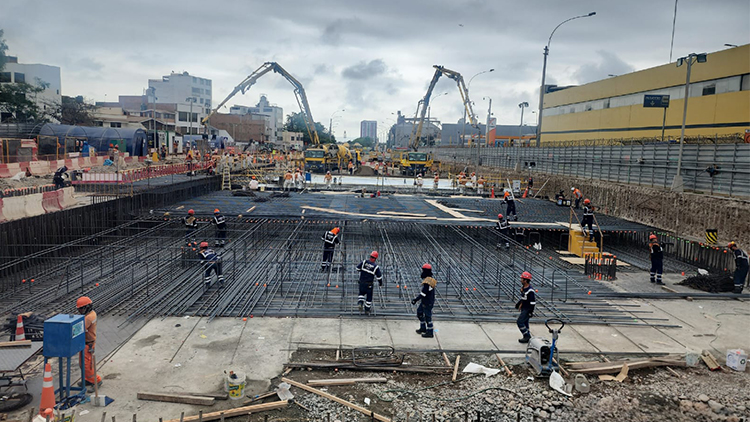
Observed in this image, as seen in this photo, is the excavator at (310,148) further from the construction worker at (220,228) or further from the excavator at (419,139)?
the construction worker at (220,228)

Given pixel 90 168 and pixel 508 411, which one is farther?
pixel 90 168

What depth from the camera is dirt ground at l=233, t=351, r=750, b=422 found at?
7680 mm

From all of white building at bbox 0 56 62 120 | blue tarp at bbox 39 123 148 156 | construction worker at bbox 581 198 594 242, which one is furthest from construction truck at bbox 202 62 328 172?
construction worker at bbox 581 198 594 242

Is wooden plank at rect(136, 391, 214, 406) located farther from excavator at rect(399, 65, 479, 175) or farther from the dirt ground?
excavator at rect(399, 65, 479, 175)

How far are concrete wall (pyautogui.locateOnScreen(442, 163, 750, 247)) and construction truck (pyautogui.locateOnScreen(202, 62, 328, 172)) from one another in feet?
94.6

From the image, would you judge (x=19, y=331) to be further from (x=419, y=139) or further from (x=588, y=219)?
(x=419, y=139)

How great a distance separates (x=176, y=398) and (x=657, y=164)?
2686 cm

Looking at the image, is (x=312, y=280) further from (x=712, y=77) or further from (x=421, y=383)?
(x=712, y=77)

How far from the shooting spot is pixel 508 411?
7879mm

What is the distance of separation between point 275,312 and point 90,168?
26384 mm

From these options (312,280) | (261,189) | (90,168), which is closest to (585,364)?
(312,280)

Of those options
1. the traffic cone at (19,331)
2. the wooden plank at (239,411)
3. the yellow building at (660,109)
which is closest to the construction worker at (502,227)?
the wooden plank at (239,411)

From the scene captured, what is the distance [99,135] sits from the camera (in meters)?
41.5

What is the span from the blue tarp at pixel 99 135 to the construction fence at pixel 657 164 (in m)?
35.2
